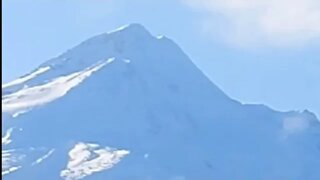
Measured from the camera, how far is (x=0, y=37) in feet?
33.2

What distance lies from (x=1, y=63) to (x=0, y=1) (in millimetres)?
508

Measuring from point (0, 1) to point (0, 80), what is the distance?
66 cm

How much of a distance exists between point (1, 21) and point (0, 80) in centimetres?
54

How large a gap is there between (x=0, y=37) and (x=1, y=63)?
0.23 metres

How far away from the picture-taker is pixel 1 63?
10227 mm

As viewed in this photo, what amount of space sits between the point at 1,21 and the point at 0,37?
0.25 meters

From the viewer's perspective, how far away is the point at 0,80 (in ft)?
33.2

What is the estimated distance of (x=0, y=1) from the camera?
403 inches

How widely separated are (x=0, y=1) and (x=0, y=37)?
0.32 m

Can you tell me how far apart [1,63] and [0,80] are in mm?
177

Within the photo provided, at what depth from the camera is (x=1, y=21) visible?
10.3m
